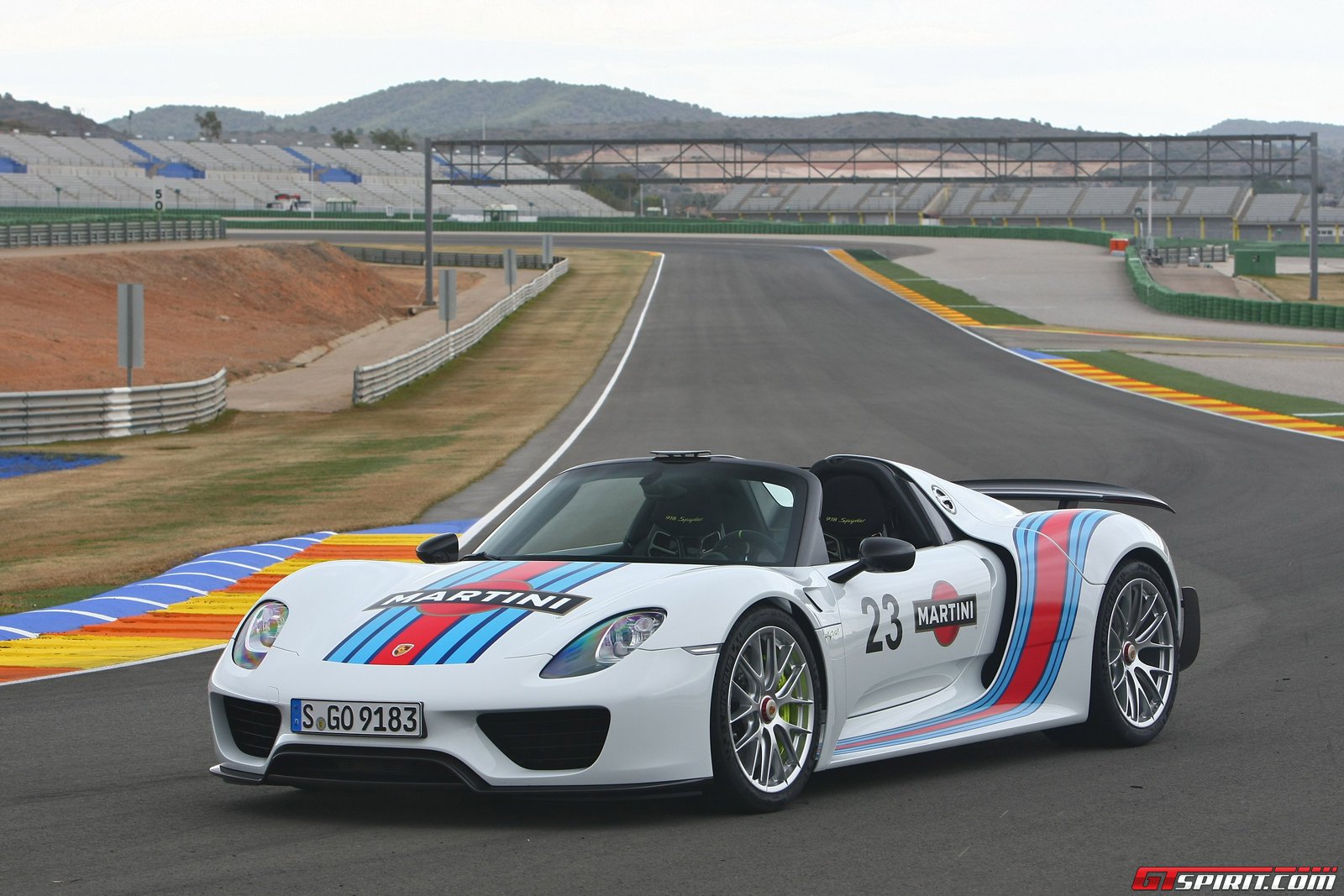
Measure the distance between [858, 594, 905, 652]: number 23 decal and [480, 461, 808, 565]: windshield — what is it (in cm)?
40

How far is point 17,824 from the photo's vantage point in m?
5.63

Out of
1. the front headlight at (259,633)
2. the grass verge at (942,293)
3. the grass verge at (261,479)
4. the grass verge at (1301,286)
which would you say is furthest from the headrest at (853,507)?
the grass verge at (1301,286)

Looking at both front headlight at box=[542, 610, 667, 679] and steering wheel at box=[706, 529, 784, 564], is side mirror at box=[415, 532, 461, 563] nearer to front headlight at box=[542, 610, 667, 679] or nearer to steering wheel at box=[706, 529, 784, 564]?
steering wheel at box=[706, 529, 784, 564]

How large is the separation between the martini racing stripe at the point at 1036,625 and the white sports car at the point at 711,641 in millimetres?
10

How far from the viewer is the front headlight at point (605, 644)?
5.55 m

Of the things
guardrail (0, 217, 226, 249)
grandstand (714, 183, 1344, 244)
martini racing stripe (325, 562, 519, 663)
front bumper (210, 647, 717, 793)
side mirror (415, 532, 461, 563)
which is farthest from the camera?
grandstand (714, 183, 1344, 244)

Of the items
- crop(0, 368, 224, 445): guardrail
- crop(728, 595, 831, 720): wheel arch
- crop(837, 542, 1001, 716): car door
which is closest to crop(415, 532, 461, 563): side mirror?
crop(728, 595, 831, 720): wheel arch

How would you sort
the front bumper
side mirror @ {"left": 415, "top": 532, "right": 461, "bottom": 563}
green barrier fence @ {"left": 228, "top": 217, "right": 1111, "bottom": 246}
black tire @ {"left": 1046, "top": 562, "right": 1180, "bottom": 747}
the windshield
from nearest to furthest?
the front bumper < the windshield < side mirror @ {"left": 415, "top": 532, "right": 461, "bottom": 563} < black tire @ {"left": 1046, "top": 562, "right": 1180, "bottom": 747} < green barrier fence @ {"left": 228, "top": 217, "right": 1111, "bottom": 246}

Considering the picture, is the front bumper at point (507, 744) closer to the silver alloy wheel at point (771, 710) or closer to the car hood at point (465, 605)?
the car hood at point (465, 605)

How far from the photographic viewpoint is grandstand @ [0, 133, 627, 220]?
115500 millimetres

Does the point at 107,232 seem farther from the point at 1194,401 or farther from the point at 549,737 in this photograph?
the point at 549,737

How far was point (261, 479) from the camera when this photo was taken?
842 inches

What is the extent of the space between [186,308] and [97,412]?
3276cm

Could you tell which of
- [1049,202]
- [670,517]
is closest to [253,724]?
[670,517]
